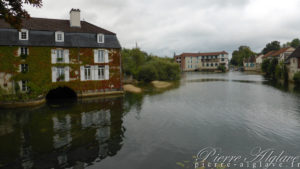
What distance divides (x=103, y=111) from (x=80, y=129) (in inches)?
251

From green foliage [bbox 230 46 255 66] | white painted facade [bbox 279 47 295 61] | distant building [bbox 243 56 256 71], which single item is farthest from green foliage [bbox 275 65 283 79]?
green foliage [bbox 230 46 255 66]

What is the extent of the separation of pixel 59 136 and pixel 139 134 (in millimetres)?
5652

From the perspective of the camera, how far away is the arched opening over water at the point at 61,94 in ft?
99.6

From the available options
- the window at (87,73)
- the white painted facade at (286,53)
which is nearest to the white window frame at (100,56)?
the window at (87,73)

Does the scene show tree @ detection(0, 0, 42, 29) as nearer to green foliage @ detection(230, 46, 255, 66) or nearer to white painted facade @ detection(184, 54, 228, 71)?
white painted facade @ detection(184, 54, 228, 71)

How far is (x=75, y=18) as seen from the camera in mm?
31406

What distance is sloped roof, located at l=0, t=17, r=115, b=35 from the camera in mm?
28172

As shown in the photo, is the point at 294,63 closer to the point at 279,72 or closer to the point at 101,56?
the point at 279,72

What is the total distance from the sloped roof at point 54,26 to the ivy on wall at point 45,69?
3.15m

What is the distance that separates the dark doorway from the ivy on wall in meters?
1.65

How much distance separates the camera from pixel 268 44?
13088cm

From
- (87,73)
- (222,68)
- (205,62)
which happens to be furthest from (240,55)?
(87,73)

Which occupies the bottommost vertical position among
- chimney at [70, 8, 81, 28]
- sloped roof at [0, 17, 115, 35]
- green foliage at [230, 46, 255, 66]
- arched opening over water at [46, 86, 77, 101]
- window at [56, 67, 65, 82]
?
arched opening over water at [46, 86, 77, 101]

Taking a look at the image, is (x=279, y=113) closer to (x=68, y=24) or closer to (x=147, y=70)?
(x=68, y=24)
